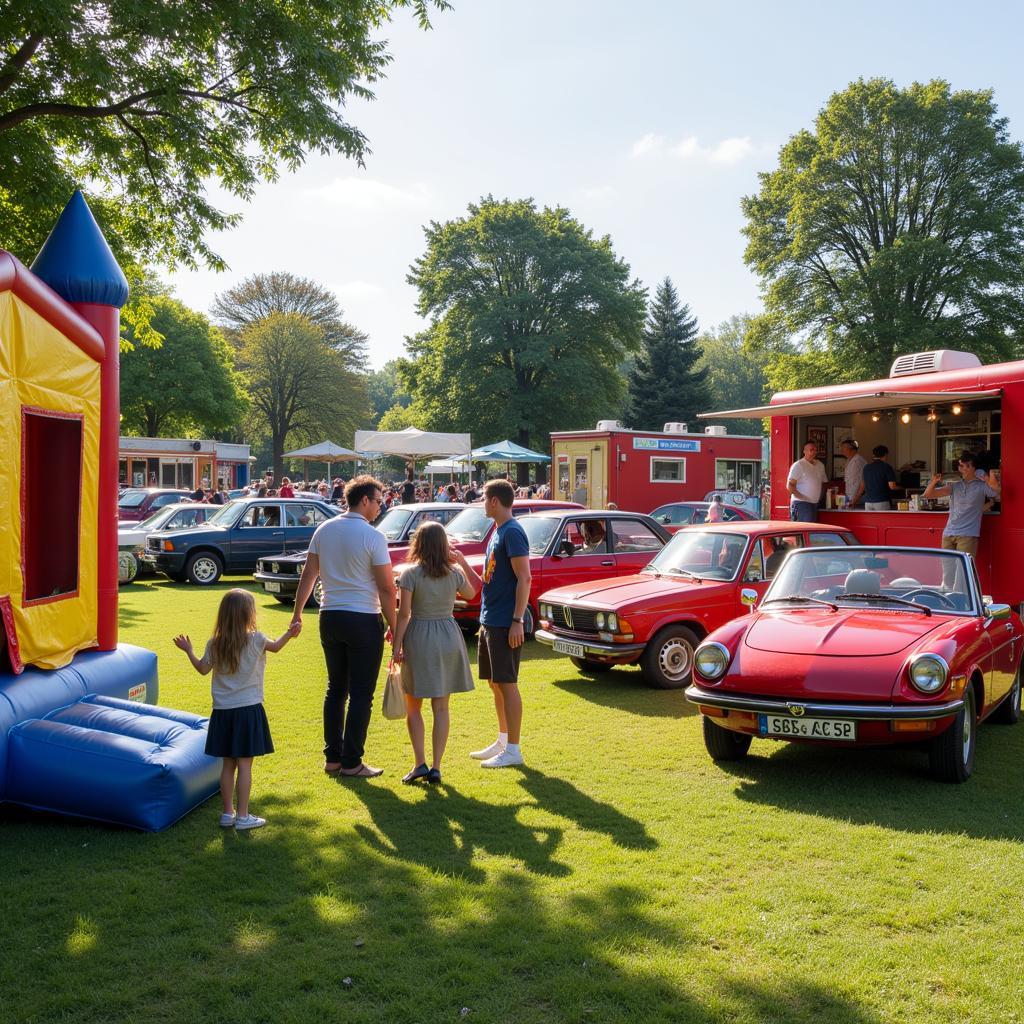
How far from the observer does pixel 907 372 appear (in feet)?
37.7

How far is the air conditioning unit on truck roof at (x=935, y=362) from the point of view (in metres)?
11.2

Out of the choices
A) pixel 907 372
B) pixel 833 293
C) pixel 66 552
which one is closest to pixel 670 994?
pixel 66 552

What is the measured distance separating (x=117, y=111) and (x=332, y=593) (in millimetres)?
8926

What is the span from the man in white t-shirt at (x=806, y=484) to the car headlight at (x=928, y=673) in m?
6.62

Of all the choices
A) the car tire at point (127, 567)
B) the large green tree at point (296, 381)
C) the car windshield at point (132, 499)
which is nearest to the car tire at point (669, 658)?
the car tire at point (127, 567)

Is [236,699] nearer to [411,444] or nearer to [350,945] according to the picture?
[350,945]

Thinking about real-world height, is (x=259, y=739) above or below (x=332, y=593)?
below

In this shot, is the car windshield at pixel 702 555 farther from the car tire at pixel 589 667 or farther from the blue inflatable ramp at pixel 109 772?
the blue inflatable ramp at pixel 109 772

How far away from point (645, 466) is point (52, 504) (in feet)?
63.3

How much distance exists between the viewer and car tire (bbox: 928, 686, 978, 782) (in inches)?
237

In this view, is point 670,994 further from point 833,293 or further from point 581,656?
point 833,293

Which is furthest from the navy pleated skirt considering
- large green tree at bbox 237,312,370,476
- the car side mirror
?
large green tree at bbox 237,312,370,476

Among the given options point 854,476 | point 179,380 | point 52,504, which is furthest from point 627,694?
point 179,380

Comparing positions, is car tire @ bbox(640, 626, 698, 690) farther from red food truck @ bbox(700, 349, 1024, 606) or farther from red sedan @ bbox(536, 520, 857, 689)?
red food truck @ bbox(700, 349, 1024, 606)
